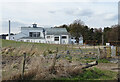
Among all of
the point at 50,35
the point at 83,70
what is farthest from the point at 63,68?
the point at 50,35

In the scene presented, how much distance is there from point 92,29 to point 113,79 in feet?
165

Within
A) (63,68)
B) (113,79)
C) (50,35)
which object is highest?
(50,35)

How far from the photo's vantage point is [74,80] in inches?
225

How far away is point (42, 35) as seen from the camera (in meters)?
47.0

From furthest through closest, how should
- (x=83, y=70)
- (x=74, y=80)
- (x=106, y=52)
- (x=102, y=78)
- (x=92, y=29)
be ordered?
(x=92, y=29) < (x=106, y=52) < (x=83, y=70) < (x=102, y=78) < (x=74, y=80)

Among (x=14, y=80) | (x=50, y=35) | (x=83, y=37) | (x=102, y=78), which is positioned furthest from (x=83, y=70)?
(x=83, y=37)

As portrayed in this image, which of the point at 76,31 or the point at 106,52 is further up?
the point at 76,31

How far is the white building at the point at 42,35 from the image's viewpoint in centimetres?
4272

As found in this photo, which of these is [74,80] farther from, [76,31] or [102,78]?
[76,31]

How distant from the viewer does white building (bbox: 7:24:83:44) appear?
42719 mm

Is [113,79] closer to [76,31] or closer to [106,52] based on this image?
[106,52]

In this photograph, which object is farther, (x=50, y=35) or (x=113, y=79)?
(x=50, y=35)

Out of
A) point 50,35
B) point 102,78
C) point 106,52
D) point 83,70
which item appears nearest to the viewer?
point 102,78

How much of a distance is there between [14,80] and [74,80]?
245 cm
